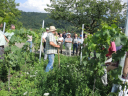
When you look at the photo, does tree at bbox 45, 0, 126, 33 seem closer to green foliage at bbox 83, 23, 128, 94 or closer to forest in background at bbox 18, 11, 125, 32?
forest in background at bbox 18, 11, 125, 32

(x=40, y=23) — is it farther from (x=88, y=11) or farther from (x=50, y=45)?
(x=50, y=45)

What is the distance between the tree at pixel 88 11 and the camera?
12.7m

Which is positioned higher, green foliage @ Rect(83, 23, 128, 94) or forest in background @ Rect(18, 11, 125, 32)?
forest in background @ Rect(18, 11, 125, 32)

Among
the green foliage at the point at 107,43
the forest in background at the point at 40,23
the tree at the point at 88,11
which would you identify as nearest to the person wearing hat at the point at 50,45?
the green foliage at the point at 107,43

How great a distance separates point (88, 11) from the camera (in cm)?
1300

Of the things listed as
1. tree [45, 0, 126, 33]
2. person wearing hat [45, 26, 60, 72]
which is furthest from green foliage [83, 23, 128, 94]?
tree [45, 0, 126, 33]

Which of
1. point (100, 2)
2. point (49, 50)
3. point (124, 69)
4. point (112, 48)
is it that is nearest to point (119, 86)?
point (124, 69)

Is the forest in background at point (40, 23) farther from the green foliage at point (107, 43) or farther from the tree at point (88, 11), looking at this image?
the green foliage at point (107, 43)

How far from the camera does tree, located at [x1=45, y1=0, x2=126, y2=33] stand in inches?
499

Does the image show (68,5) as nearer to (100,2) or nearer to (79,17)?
(79,17)

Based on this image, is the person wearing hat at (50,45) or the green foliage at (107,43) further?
the person wearing hat at (50,45)

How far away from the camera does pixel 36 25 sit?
89500 millimetres

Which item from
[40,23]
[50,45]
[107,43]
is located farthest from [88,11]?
[40,23]

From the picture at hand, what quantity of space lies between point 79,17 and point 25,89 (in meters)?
12.4
